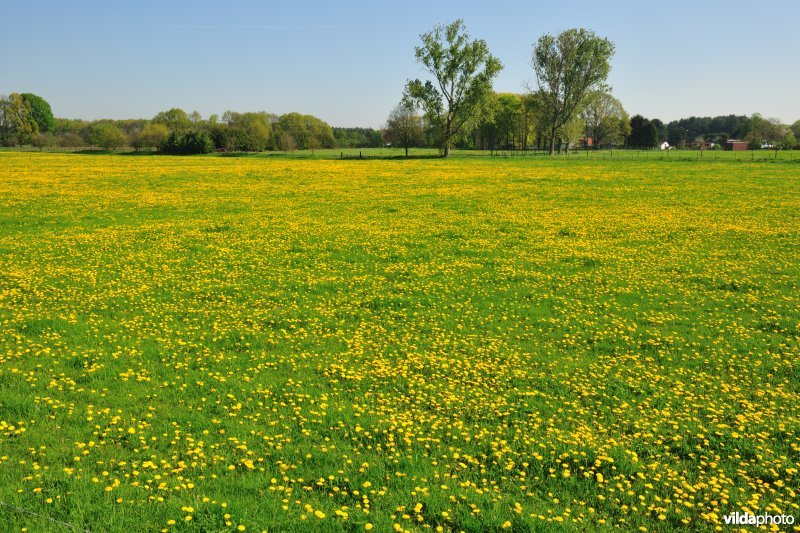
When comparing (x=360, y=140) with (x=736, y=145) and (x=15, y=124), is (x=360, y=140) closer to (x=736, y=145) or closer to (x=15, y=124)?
(x=15, y=124)

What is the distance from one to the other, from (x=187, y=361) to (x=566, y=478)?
7305mm

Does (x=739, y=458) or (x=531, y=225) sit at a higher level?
(x=531, y=225)

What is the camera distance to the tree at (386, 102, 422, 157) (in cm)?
10150

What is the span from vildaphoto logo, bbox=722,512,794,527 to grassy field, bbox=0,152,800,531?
0.40 ft

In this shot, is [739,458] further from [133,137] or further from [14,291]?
[133,137]

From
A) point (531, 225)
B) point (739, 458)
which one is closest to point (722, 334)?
point (739, 458)

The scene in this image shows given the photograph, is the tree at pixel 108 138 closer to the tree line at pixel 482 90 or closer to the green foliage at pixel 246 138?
the green foliage at pixel 246 138

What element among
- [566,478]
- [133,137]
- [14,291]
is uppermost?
[133,137]

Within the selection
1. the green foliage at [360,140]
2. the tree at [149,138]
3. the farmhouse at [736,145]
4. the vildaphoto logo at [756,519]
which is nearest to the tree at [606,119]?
the farmhouse at [736,145]

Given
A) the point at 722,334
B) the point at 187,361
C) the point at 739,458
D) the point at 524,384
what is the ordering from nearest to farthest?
1. the point at 739,458
2. the point at 524,384
3. the point at 187,361
4. the point at 722,334

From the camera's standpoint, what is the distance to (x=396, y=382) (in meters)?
9.62

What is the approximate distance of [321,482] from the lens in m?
6.65

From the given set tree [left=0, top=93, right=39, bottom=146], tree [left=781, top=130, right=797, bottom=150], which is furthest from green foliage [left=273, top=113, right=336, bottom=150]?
tree [left=781, top=130, right=797, bottom=150]

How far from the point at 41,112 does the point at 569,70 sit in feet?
515
